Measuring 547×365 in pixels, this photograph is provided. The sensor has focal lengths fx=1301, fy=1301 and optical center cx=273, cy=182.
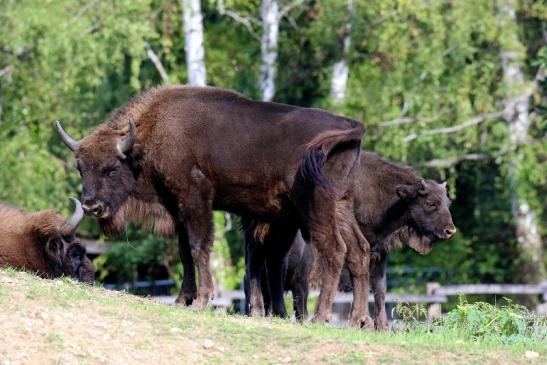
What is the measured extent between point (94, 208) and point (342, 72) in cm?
1408

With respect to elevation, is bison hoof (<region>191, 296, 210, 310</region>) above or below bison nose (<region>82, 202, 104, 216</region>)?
below

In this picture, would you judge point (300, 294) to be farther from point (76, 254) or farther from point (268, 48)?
point (268, 48)

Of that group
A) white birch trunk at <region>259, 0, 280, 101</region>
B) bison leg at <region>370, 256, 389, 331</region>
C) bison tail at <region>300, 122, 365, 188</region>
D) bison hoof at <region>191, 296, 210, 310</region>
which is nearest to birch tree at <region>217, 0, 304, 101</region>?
white birch trunk at <region>259, 0, 280, 101</region>

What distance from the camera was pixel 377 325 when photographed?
13.7 metres

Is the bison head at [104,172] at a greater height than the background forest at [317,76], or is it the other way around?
the background forest at [317,76]

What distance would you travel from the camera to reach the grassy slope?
9.93 metres

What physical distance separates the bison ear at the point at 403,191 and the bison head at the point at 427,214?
0.23ft

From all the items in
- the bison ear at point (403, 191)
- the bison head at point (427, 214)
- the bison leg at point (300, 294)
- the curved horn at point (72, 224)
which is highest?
the bison ear at point (403, 191)

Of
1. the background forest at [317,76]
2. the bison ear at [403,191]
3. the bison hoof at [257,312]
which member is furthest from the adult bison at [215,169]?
the background forest at [317,76]

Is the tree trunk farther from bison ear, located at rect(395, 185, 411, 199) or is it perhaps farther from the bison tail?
the bison tail

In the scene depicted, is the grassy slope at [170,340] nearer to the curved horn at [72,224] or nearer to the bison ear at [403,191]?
the curved horn at [72,224]

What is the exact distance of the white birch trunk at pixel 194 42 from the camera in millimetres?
23984

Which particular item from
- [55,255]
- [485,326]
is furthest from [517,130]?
[485,326]

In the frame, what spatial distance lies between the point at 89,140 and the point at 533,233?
15943 millimetres
